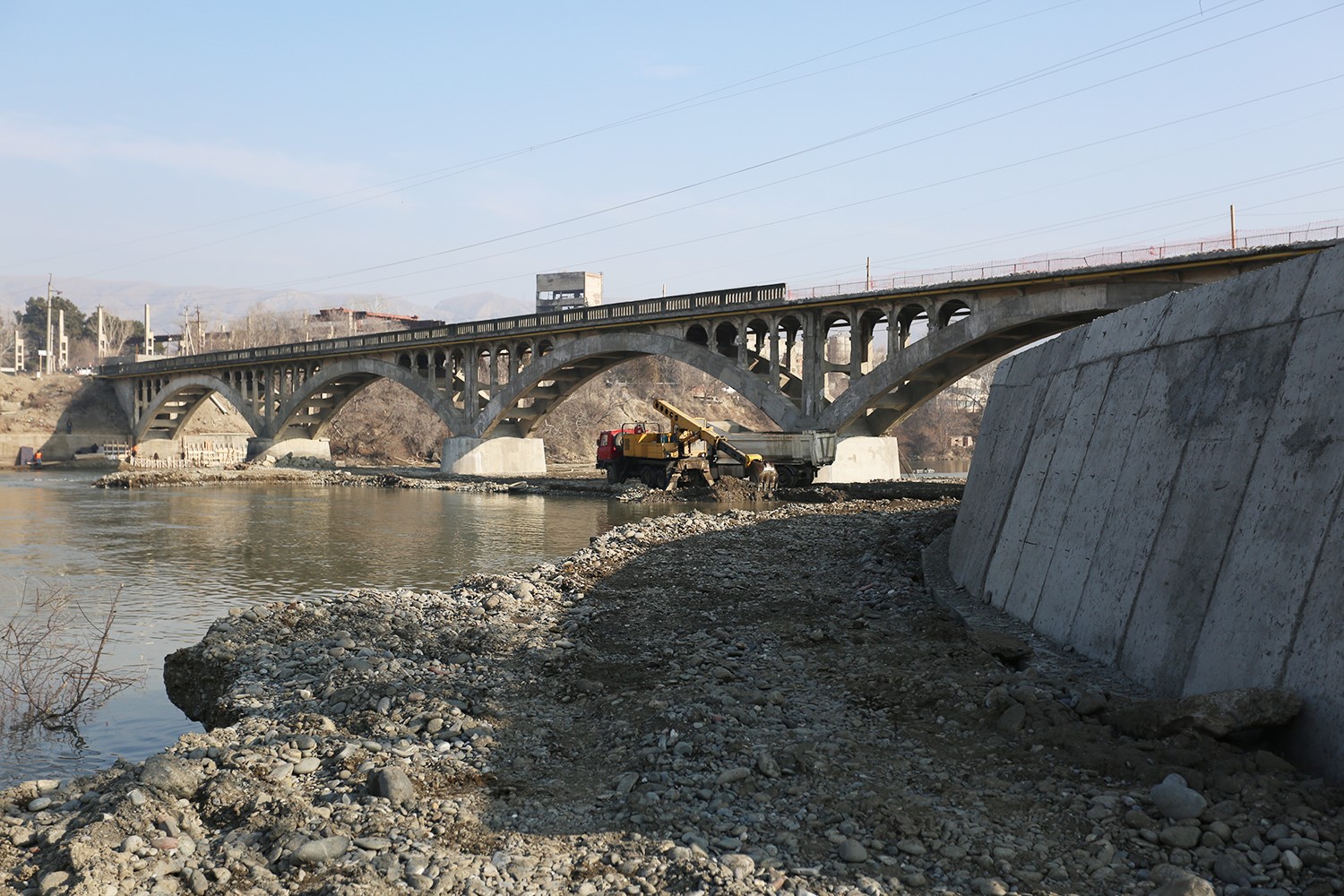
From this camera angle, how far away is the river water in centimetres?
1053

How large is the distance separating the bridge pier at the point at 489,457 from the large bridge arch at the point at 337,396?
1264 millimetres

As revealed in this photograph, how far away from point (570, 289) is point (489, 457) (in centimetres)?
6487

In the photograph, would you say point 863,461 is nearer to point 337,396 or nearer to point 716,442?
point 716,442

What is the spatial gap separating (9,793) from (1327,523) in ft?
29.4

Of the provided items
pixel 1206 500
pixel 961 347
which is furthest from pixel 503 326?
pixel 1206 500

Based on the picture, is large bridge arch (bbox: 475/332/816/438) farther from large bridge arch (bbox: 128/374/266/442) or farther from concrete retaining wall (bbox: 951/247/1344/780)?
concrete retaining wall (bbox: 951/247/1344/780)

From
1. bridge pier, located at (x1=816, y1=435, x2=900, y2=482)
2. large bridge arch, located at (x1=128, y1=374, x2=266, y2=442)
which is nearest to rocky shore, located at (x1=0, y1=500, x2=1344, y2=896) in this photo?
bridge pier, located at (x1=816, y1=435, x2=900, y2=482)

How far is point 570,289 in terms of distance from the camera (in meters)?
123

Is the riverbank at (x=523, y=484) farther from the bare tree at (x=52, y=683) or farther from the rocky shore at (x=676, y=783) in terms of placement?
the bare tree at (x=52, y=683)

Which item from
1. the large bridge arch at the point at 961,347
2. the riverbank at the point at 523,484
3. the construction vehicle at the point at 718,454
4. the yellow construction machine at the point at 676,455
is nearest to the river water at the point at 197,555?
the riverbank at the point at 523,484

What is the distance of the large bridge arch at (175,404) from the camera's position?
80.6 m

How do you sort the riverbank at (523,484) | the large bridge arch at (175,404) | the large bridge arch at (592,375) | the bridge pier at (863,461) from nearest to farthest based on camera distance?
the riverbank at (523,484), the bridge pier at (863,461), the large bridge arch at (592,375), the large bridge arch at (175,404)

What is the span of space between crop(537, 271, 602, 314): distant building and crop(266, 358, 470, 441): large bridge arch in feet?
149

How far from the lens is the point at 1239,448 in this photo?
7562 millimetres
